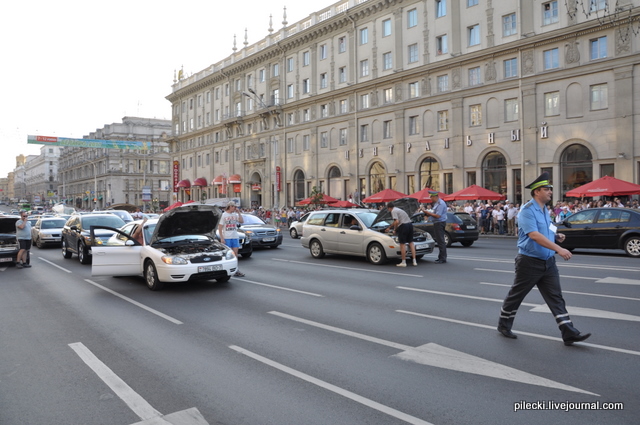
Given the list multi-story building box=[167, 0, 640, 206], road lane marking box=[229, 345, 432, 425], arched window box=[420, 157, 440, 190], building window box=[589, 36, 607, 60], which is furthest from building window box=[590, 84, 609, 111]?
road lane marking box=[229, 345, 432, 425]

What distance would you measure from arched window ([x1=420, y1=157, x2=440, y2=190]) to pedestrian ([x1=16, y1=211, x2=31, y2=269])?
2839 centimetres

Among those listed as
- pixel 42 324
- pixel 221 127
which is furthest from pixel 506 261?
pixel 221 127

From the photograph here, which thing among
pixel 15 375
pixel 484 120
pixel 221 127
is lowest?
pixel 15 375

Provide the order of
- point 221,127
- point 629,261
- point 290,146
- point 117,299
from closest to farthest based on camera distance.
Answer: point 117,299
point 629,261
point 290,146
point 221,127

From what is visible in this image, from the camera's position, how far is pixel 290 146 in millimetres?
51562

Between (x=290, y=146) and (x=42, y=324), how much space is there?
4476 centimetres

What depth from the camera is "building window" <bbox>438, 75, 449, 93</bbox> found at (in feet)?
119

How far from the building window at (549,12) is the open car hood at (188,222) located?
90.6 feet

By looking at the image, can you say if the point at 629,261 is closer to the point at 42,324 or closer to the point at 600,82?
the point at 42,324

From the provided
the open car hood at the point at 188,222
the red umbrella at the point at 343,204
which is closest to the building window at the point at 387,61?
the red umbrella at the point at 343,204

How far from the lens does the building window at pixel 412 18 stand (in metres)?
38.2

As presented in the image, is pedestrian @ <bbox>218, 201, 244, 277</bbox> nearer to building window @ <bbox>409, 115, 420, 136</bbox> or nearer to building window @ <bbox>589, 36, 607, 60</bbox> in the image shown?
building window @ <bbox>589, 36, 607, 60</bbox>

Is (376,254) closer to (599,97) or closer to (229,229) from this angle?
(229,229)

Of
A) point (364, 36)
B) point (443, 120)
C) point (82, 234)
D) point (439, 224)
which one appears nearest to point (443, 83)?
point (443, 120)
